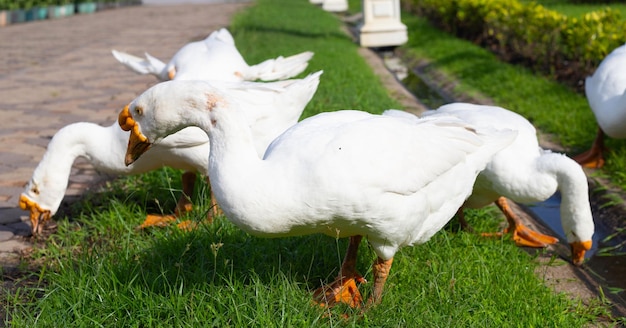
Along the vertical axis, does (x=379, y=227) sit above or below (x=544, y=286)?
above

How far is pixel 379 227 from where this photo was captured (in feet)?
9.72

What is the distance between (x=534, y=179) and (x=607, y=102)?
1922 mm

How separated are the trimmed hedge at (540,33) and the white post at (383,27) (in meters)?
1.08

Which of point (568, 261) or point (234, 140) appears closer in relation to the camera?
point (234, 140)

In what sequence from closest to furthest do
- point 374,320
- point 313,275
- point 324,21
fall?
point 374,320 → point 313,275 → point 324,21

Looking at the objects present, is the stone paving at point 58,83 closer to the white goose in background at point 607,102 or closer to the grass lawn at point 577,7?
the white goose in background at point 607,102

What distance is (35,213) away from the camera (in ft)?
14.0

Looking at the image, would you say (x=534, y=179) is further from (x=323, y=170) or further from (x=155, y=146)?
(x=155, y=146)

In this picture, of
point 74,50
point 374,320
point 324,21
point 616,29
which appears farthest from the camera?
point 324,21

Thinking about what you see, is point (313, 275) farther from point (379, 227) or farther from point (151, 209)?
point (151, 209)

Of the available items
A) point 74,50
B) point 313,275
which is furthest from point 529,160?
point 74,50

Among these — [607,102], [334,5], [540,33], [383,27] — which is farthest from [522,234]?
[334,5]

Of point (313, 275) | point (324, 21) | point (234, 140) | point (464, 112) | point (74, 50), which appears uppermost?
point (234, 140)

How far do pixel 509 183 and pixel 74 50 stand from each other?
9918 millimetres
